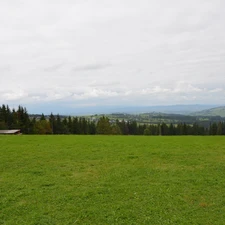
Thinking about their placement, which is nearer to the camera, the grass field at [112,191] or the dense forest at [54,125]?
the grass field at [112,191]

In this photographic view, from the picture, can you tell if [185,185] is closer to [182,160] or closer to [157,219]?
[157,219]

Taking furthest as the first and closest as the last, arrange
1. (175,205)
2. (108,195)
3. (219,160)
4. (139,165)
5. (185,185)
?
(219,160) < (139,165) < (185,185) < (108,195) < (175,205)

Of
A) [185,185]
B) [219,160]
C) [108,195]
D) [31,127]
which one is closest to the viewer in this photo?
[108,195]


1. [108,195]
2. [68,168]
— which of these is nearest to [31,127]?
[68,168]

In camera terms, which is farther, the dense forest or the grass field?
the dense forest

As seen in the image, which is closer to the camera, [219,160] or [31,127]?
[219,160]

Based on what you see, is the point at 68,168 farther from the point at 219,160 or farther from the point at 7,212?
the point at 219,160

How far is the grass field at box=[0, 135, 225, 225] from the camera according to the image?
5887 millimetres

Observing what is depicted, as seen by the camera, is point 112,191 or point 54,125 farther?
point 54,125

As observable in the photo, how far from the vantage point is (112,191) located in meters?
7.49

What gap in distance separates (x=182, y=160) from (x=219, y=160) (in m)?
1.96

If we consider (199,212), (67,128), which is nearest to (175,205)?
(199,212)

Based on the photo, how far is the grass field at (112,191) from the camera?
5.89 metres

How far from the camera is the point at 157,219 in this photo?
5.79m
